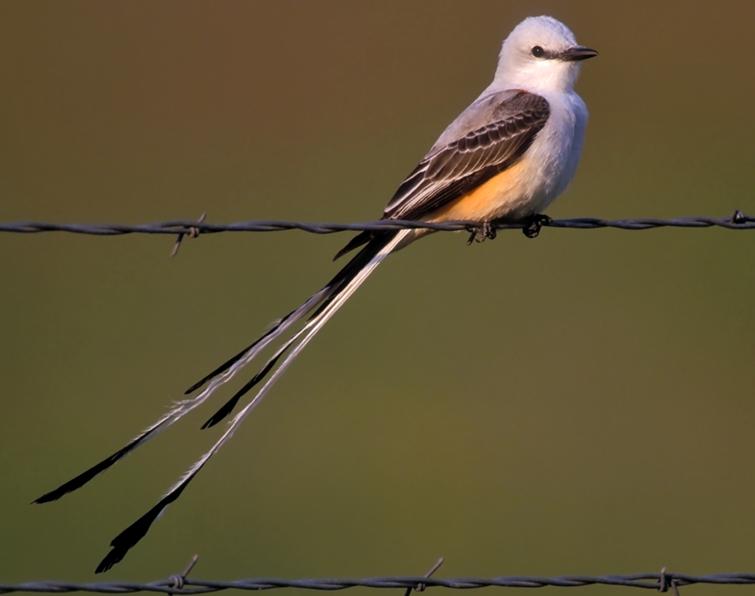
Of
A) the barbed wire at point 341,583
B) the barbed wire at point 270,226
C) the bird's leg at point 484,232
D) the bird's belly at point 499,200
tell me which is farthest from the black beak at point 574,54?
the barbed wire at point 341,583

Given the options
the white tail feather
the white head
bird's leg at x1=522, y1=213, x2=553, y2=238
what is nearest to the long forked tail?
the white tail feather

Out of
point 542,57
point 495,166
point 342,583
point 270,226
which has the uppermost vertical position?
point 542,57

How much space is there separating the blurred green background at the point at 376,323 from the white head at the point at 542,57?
8.24ft

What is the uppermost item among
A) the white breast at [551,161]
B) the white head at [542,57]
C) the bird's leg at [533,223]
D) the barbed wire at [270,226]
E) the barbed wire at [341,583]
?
the white head at [542,57]

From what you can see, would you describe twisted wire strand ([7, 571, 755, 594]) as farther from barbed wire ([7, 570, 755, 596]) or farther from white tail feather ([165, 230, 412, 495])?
white tail feather ([165, 230, 412, 495])

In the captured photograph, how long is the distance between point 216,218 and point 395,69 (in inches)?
120

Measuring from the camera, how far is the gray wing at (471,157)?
20.0ft

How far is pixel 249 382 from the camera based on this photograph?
5102 millimetres

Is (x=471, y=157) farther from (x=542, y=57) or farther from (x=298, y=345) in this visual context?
(x=298, y=345)

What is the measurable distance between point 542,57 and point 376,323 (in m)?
4.11

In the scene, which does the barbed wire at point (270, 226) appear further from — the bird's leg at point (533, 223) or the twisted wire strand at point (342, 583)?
the twisted wire strand at point (342, 583)

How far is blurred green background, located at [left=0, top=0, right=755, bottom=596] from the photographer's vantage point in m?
8.46

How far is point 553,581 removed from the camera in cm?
Result: 435

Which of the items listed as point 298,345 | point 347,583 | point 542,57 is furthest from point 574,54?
point 347,583
